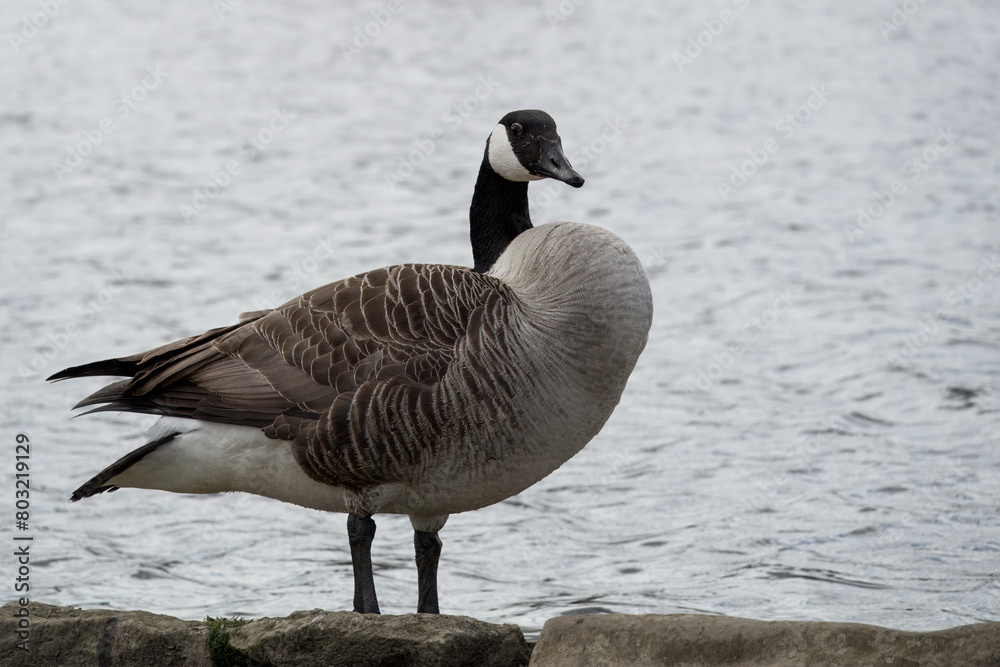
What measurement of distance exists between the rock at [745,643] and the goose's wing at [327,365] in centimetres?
129

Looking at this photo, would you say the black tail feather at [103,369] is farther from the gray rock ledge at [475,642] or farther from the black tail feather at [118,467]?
the gray rock ledge at [475,642]

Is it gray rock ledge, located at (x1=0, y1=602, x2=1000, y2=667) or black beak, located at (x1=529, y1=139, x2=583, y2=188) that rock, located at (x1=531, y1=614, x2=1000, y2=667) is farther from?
black beak, located at (x1=529, y1=139, x2=583, y2=188)

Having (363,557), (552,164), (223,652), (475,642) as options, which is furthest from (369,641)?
(552,164)

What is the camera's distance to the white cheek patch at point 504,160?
6.79 metres

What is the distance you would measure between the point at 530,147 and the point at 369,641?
9.20ft

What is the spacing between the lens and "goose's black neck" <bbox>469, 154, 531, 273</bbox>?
6.96 meters

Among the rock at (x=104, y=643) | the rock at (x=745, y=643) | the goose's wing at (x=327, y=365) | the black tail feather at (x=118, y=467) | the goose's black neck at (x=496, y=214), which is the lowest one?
the rock at (x=745, y=643)

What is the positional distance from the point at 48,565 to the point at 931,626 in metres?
5.79

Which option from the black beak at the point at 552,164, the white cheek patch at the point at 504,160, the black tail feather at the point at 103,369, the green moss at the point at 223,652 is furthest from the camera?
the white cheek patch at the point at 504,160

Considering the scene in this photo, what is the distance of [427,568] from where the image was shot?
6.62 metres

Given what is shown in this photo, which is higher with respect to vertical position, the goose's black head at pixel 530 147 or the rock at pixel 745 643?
the goose's black head at pixel 530 147

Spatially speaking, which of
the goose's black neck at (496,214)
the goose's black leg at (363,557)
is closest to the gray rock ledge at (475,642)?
the goose's black leg at (363,557)

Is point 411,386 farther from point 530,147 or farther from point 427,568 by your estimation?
point 530,147

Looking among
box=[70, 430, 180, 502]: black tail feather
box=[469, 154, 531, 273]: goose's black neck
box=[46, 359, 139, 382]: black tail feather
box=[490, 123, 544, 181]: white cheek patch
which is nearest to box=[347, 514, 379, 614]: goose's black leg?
box=[70, 430, 180, 502]: black tail feather
